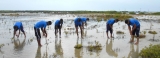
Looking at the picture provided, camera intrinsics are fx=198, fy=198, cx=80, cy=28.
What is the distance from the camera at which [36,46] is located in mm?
10578

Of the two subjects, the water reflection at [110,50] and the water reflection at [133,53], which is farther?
the water reflection at [110,50]

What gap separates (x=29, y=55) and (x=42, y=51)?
804mm

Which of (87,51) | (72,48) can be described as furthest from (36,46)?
(87,51)

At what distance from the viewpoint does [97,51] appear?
9.06 m

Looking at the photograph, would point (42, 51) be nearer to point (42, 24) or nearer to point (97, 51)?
point (42, 24)

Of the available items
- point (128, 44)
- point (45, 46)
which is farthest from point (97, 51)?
point (45, 46)

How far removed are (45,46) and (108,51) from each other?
342 centimetres

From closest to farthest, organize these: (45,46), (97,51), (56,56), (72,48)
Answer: (56,56) → (97,51) → (72,48) → (45,46)

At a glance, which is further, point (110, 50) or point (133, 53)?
point (110, 50)

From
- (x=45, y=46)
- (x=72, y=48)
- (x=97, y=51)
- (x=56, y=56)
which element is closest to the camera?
(x=56, y=56)

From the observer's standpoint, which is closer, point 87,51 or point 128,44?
point 87,51

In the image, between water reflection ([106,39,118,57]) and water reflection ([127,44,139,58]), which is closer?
water reflection ([127,44,139,58])

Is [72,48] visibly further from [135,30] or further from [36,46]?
[135,30]

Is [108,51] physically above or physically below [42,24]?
below
